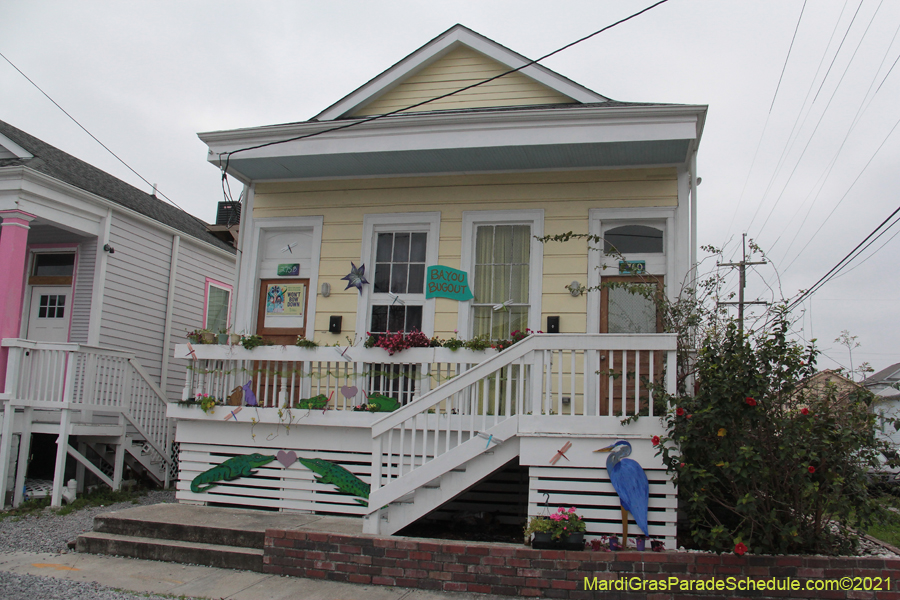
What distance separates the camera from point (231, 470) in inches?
270

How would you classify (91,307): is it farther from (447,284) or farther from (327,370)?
(447,284)

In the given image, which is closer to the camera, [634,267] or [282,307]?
[634,267]

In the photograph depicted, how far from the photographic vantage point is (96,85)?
11.0 meters

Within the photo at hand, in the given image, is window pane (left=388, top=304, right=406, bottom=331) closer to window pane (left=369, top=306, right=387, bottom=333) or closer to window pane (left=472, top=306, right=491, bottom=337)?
window pane (left=369, top=306, right=387, bottom=333)

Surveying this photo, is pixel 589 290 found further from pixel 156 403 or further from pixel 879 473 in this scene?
pixel 156 403

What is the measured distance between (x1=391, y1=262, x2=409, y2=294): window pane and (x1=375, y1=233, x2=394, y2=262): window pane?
19 cm

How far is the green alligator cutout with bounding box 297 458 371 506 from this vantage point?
6484 mm

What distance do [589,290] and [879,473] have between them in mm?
2956

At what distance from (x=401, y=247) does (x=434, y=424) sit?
2727mm

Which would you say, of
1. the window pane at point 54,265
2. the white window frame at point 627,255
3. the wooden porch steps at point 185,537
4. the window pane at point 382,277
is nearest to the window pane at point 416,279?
the window pane at point 382,277

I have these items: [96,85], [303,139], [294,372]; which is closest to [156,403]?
[294,372]

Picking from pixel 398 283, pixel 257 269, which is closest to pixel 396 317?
pixel 398 283

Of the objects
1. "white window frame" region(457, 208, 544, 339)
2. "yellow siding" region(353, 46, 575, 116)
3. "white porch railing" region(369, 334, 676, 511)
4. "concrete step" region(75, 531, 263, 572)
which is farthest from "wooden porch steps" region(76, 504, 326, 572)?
"yellow siding" region(353, 46, 575, 116)

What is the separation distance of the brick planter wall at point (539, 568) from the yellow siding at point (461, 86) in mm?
5312
